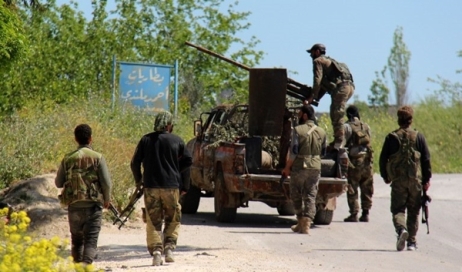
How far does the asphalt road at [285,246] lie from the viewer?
13.0 metres

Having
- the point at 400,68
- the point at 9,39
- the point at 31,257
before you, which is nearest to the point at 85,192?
the point at 31,257

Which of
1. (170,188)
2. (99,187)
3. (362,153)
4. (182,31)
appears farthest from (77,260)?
(182,31)

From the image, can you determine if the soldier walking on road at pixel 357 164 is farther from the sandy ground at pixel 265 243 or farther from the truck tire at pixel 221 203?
the truck tire at pixel 221 203

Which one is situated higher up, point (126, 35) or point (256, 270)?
point (126, 35)

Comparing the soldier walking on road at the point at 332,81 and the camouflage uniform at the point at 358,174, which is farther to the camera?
the camouflage uniform at the point at 358,174

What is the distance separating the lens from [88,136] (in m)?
11.6

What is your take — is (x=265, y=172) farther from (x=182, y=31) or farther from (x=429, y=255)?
(x=182, y=31)

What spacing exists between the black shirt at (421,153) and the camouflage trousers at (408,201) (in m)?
0.16

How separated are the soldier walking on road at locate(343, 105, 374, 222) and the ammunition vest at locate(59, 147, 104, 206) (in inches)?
341

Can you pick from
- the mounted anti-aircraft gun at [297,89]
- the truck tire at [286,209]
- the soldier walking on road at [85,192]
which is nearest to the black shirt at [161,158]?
the soldier walking on road at [85,192]

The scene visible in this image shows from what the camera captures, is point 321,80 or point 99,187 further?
point 321,80

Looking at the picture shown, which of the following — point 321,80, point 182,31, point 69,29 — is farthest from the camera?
point 182,31

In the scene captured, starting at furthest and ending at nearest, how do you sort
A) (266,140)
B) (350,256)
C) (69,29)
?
(69,29), (266,140), (350,256)

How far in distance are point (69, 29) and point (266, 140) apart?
24331mm
